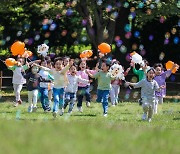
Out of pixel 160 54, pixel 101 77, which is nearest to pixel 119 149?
pixel 101 77

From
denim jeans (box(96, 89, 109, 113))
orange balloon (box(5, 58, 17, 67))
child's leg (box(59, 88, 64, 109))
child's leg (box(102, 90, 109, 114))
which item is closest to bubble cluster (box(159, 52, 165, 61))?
orange balloon (box(5, 58, 17, 67))

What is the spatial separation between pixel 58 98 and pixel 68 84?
1.36m

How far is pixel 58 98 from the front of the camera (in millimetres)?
13375

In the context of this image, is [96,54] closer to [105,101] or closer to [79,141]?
[105,101]

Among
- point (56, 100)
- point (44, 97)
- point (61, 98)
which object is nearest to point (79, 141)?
point (56, 100)

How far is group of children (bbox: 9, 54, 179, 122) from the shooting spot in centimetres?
1316

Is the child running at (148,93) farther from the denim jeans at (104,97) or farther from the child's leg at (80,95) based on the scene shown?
the child's leg at (80,95)

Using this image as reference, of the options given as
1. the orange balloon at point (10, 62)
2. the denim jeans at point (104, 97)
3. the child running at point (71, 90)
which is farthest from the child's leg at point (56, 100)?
the orange balloon at point (10, 62)

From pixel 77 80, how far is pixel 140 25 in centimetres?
1825

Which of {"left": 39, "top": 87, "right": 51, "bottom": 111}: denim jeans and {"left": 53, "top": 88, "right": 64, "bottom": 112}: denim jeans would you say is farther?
{"left": 39, "top": 87, "right": 51, "bottom": 111}: denim jeans

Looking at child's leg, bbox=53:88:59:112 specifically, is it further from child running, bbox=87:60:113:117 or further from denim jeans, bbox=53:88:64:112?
child running, bbox=87:60:113:117

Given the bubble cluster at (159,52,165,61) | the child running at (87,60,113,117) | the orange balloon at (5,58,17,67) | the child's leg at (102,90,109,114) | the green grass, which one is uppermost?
the bubble cluster at (159,52,165,61)

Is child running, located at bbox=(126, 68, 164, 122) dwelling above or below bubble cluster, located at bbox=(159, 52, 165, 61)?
below

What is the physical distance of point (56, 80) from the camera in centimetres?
1348
